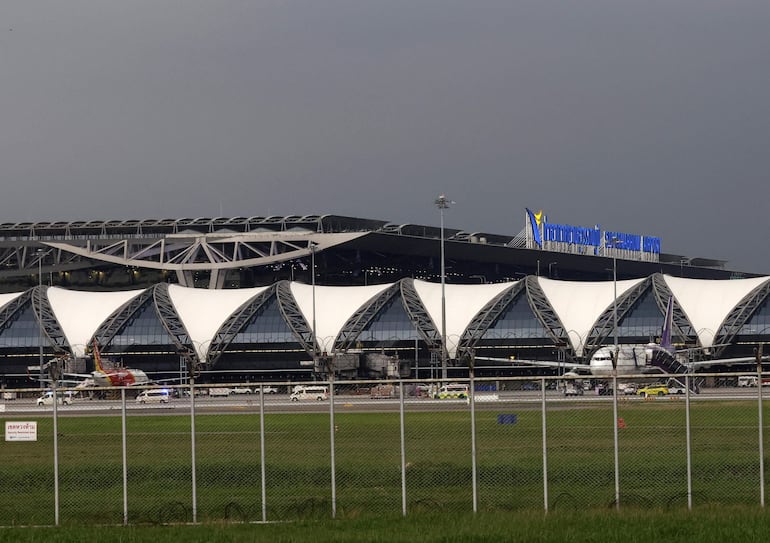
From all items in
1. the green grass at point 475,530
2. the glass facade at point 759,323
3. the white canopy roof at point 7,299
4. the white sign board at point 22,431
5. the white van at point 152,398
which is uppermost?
the white canopy roof at point 7,299

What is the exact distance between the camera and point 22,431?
29641mm

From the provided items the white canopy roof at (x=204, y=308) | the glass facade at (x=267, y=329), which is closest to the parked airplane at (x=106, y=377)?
the white canopy roof at (x=204, y=308)

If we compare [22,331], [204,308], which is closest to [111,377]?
[204,308]

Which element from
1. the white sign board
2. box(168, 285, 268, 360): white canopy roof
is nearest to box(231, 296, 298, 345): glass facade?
box(168, 285, 268, 360): white canopy roof

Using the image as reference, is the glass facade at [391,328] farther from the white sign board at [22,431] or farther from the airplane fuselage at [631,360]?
the white sign board at [22,431]

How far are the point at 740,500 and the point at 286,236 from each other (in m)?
132

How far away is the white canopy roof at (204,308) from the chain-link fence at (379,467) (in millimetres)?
81606

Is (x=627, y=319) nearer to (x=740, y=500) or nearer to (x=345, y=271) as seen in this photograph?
(x=345, y=271)

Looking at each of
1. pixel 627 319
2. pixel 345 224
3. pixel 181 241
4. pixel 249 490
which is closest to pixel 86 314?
pixel 181 241

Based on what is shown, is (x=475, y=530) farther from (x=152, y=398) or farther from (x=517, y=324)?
(x=517, y=324)

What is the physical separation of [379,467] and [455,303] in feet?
335

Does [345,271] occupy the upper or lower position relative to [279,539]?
upper

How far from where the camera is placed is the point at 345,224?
16762cm

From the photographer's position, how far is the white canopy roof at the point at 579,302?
435 ft
